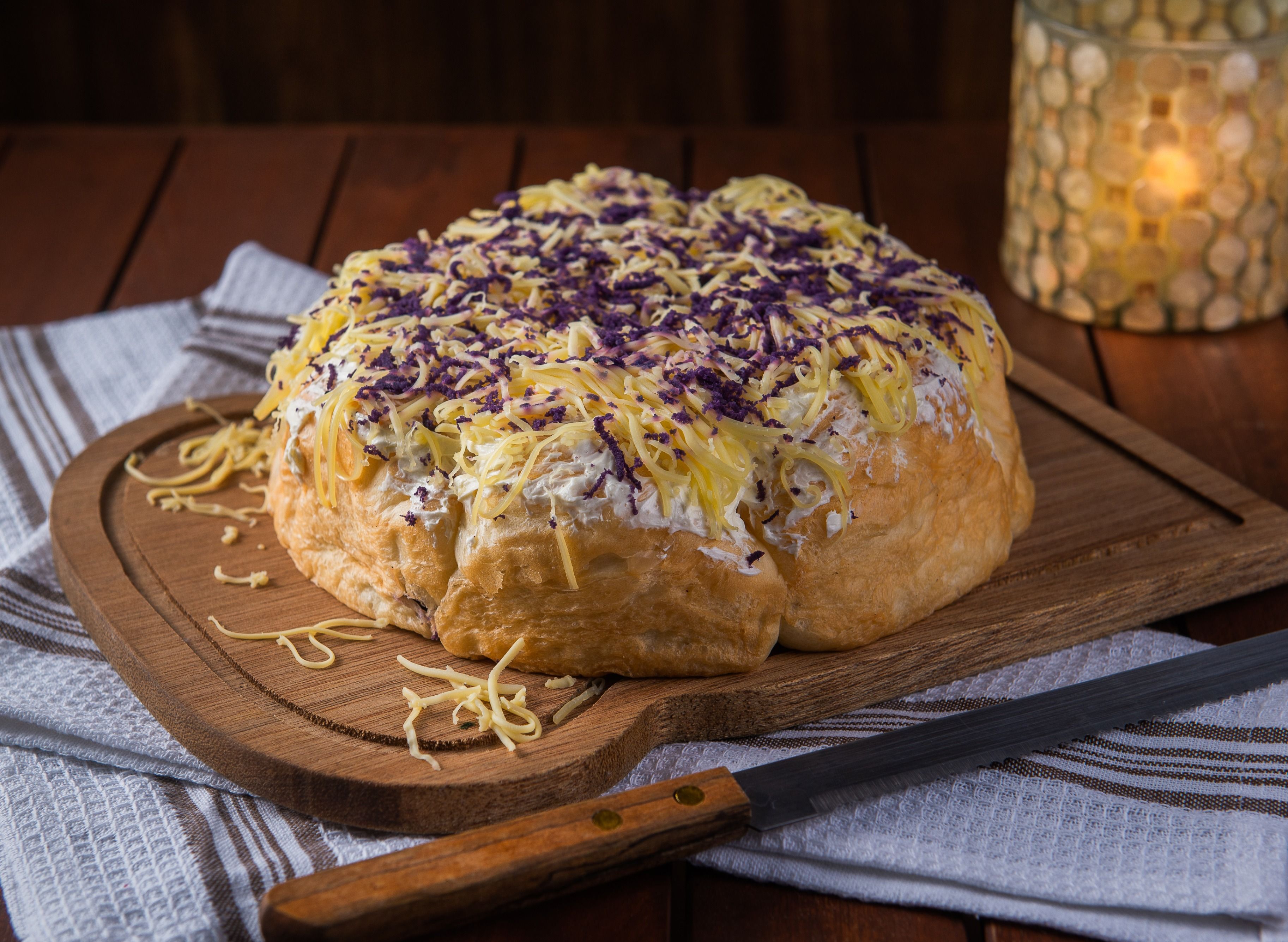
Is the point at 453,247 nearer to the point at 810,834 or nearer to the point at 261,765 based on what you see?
the point at 261,765

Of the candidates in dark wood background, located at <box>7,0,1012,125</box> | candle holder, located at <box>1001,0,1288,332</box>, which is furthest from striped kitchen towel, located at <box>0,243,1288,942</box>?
dark wood background, located at <box>7,0,1012,125</box>

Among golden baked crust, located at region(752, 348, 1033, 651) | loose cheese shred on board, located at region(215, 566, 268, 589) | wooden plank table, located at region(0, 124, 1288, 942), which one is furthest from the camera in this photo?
wooden plank table, located at region(0, 124, 1288, 942)

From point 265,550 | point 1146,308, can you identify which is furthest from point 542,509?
point 1146,308

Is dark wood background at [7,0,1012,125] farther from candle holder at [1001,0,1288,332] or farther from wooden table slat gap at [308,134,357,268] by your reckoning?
candle holder at [1001,0,1288,332]

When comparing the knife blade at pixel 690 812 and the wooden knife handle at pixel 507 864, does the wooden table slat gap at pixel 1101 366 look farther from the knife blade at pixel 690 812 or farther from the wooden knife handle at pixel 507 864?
the wooden knife handle at pixel 507 864

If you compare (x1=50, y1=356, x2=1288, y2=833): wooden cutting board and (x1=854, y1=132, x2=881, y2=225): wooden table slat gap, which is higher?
(x1=854, y1=132, x2=881, y2=225): wooden table slat gap

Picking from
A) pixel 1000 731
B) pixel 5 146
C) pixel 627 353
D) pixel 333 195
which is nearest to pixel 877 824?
pixel 1000 731
